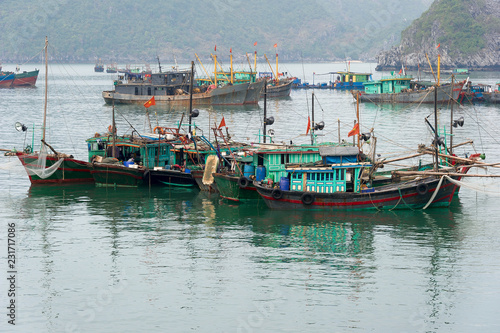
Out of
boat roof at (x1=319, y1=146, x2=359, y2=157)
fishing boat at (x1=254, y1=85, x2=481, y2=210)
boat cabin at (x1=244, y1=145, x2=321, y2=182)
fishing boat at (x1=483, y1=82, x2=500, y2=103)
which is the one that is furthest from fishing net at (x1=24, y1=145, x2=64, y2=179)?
fishing boat at (x1=483, y1=82, x2=500, y2=103)

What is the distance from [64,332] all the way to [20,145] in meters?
46.9

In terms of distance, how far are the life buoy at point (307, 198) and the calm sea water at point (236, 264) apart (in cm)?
73

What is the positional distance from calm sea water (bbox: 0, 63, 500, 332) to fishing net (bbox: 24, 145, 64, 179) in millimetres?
1188

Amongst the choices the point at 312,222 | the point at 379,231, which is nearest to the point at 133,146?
the point at 312,222

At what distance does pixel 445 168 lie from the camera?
42.8 metres

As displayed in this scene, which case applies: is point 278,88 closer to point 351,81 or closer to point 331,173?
point 351,81

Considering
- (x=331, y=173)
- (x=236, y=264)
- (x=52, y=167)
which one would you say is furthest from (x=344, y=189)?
(x=52, y=167)

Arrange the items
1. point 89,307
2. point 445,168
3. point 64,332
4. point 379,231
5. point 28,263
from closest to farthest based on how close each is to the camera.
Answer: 1. point 64,332
2. point 89,307
3. point 28,263
4. point 379,231
5. point 445,168

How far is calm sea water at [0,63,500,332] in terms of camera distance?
28.0 meters

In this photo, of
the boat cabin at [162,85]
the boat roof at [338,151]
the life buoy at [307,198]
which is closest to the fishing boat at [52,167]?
the life buoy at [307,198]

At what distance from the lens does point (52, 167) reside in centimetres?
5006

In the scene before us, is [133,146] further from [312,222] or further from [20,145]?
[20,145]

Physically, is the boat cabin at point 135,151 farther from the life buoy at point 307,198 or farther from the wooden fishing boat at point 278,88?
the wooden fishing boat at point 278,88

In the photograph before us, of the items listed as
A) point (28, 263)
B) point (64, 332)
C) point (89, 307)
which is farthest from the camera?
point (28, 263)
